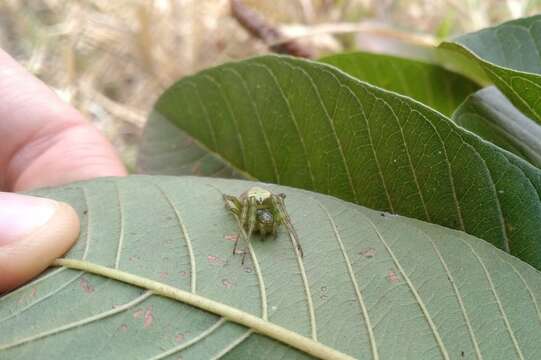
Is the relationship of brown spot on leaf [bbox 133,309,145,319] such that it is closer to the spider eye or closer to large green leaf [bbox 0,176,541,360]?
large green leaf [bbox 0,176,541,360]

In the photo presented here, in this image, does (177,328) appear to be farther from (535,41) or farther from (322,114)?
(535,41)

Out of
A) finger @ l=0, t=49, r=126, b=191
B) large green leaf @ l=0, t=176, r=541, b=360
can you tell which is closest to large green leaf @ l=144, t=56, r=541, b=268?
large green leaf @ l=0, t=176, r=541, b=360

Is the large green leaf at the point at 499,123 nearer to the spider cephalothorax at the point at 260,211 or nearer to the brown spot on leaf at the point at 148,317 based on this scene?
the spider cephalothorax at the point at 260,211

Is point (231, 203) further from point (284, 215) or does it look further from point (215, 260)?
point (215, 260)

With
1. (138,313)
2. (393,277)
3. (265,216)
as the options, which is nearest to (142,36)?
(265,216)

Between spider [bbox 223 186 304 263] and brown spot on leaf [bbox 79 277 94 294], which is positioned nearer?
brown spot on leaf [bbox 79 277 94 294]

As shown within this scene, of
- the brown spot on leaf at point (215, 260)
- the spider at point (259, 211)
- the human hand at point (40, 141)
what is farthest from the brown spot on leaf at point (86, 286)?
the human hand at point (40, 141)
